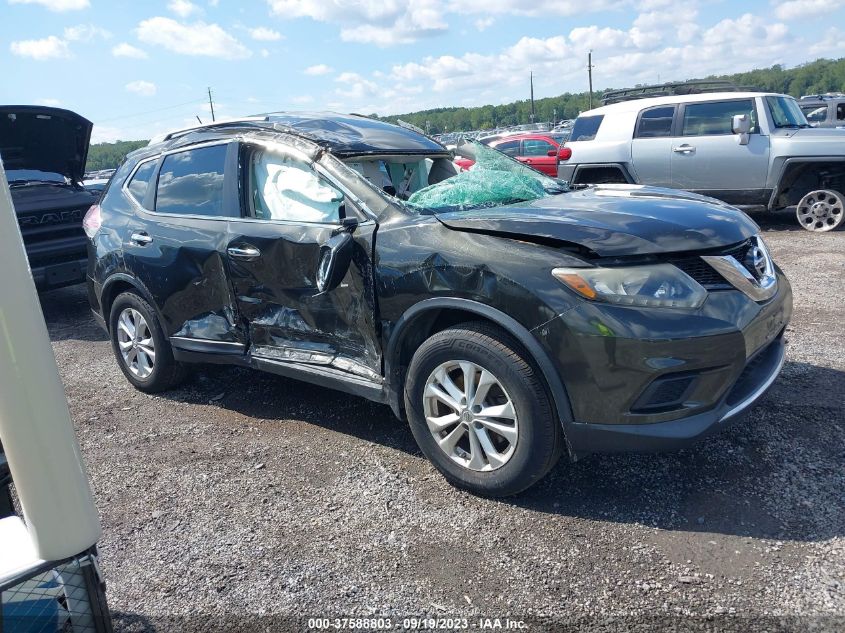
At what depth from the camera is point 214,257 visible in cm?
388

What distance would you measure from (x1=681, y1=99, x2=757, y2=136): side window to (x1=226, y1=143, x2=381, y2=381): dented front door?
7766 millimetres

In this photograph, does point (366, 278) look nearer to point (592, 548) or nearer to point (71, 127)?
point (592, 548)

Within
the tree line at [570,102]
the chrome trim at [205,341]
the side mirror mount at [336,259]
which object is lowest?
the chrome trim at [205,341]

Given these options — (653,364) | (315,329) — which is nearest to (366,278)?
(315,329)

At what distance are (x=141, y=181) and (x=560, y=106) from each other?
104436 mm

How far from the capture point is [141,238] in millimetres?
4336

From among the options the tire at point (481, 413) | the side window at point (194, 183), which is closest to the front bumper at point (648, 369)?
the tire at point (481, 413)

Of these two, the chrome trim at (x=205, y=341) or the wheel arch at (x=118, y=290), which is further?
the wheel arch at (x=118, y=290)

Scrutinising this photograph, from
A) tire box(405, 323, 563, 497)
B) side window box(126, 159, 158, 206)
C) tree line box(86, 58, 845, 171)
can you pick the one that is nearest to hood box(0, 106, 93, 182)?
side window box(126, 159, 158, 206)

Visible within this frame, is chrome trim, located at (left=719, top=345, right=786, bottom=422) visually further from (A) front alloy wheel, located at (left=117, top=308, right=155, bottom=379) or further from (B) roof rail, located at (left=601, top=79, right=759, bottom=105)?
(B) roof rail, located at (left=601, top=79, right=759, bottom=105)

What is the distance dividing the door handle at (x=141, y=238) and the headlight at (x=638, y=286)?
291cm

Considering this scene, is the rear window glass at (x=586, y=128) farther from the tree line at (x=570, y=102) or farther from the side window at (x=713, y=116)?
the tree line at (x=570, y=102)

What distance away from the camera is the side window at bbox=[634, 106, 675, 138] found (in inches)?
382

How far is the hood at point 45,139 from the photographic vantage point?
22.5ft
